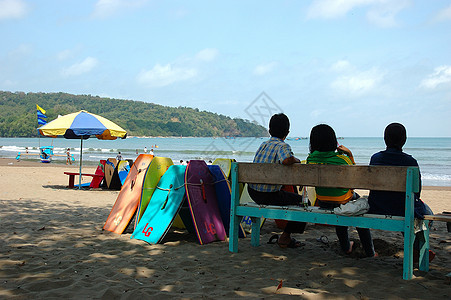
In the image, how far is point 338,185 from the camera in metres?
4.01

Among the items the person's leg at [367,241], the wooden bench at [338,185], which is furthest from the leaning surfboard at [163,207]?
the person's leg at [367,241]

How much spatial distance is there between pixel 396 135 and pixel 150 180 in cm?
325

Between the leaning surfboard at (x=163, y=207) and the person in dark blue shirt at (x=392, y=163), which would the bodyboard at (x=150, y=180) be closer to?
the leaning surfboard at (x=163, y=207)

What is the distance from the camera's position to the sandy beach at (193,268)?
3.38m

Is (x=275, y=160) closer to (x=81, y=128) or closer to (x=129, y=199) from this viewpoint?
(x=129, y=199)

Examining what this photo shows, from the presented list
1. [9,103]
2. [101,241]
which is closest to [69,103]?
[9,103]

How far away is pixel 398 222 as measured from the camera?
3715 millimetres

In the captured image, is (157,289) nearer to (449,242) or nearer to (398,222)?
(398,222)

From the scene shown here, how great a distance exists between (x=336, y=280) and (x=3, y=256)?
3388 millimetres

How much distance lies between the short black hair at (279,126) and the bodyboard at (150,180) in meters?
1.82

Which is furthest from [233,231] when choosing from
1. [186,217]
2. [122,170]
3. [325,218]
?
[122,170]

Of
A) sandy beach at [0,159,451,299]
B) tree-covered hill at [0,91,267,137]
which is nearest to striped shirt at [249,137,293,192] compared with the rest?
sandy beach at [0,159,451,299]

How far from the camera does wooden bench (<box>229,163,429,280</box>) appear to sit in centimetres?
367

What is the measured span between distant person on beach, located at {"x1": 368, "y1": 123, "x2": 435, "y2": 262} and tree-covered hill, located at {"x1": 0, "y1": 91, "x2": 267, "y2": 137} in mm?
90570
